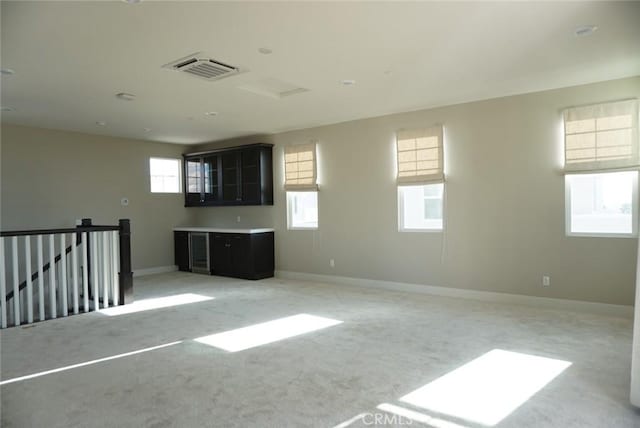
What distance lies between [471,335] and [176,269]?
6.36 meters

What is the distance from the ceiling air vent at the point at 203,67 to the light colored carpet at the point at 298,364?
2.58 m

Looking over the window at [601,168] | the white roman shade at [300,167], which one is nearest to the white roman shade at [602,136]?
the window at [601,168]

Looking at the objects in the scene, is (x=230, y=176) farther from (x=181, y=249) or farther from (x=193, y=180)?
(x=181, y=249)

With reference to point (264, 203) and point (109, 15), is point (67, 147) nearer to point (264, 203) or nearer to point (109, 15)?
point (264, 203)

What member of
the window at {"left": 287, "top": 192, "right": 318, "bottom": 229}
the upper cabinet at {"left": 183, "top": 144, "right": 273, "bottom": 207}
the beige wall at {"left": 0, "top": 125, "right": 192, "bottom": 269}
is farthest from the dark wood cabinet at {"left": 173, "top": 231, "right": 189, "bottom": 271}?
the window at {"left": 287, "top": 192, "right": 318, "bottom": 229}

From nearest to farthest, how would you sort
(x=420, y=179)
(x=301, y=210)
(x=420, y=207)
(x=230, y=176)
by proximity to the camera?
(x=420, y=179) → (x=420, y=207) → (x=301, y=210) → (x=230, y=176)

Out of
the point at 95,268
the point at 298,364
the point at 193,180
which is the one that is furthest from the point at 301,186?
the point at 298,364

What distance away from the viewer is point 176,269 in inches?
340

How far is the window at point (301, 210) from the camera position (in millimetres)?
7426

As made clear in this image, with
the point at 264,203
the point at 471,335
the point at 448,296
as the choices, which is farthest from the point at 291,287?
the point at 471,335

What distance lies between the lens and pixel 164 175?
8648 mm

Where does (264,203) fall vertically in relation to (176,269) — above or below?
above

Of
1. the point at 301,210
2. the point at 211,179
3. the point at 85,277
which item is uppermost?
the point at 211,179

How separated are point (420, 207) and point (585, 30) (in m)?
3.21
